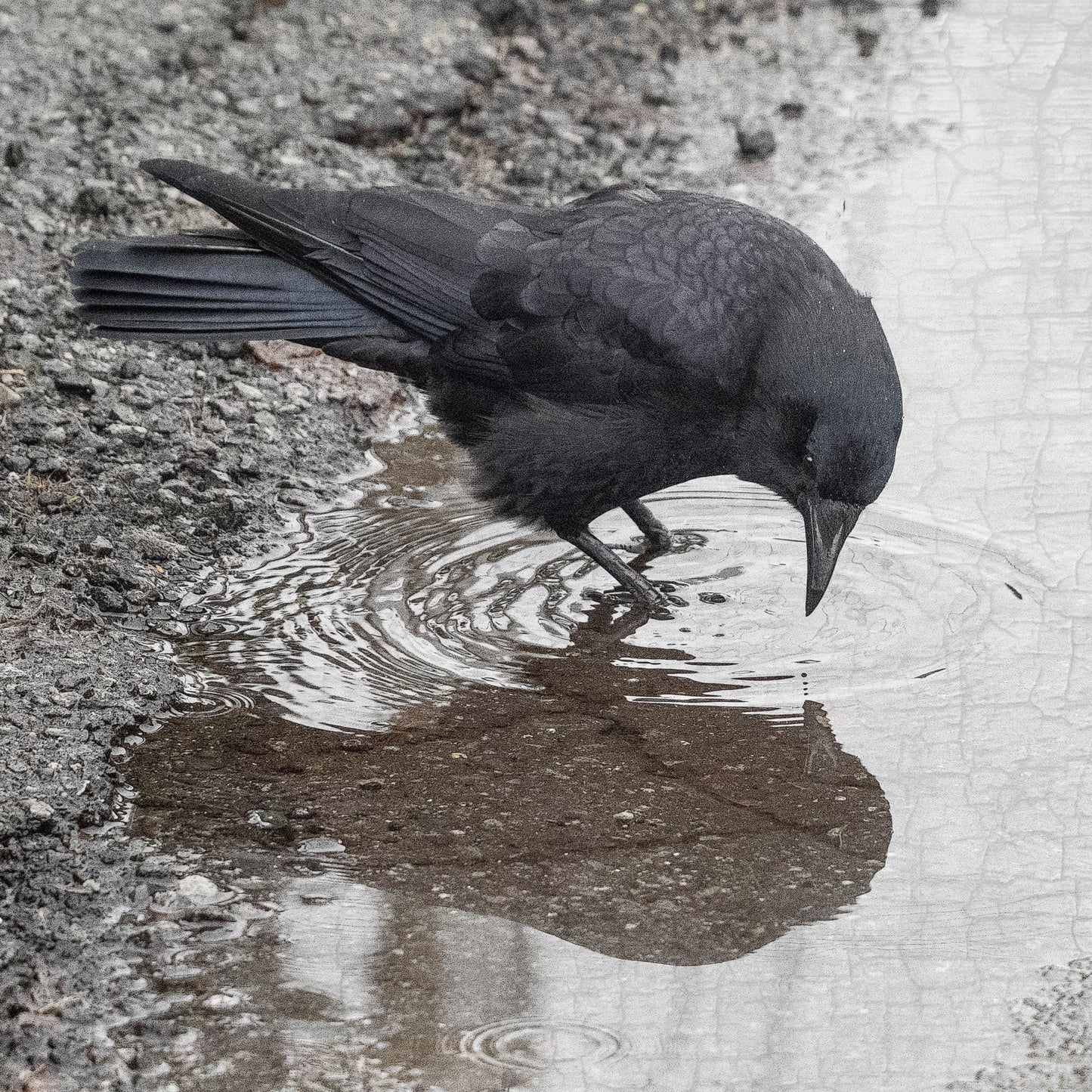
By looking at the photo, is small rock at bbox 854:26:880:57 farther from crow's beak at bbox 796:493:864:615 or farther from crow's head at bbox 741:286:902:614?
crow's beak at bbox 796:493:864:615

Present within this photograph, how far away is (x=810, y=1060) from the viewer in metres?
2.69

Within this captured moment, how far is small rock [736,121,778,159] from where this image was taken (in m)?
6.75

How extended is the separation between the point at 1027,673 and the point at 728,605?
81 centimetres

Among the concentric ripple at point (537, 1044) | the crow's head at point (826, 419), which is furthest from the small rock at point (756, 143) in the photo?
the concentric ripple at point (537, 1044)

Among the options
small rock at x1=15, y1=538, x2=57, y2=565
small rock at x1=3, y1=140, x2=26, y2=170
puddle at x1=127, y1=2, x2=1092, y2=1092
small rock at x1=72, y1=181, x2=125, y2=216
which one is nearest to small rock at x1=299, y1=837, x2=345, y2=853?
puddle at x1=127, y1=2, x2=1092, y2=1092

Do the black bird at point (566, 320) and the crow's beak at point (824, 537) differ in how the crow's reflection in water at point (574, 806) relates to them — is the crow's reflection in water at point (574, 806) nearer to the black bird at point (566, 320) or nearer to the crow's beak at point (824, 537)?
the crow's beak at point (824, 537)

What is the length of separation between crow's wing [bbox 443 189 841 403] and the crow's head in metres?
0.10

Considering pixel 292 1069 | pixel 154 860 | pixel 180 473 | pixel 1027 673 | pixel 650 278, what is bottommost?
pixel 292 1069

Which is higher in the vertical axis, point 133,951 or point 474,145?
point 474,145

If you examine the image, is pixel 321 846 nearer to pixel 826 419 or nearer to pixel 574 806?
pixel 574 806

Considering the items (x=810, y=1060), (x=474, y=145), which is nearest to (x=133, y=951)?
(x=810, y=1060)

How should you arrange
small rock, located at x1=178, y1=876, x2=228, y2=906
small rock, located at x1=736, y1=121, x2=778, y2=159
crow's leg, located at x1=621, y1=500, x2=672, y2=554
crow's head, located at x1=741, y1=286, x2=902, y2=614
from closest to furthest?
small rock, located at x1=178, y1=876, x2=228, y2=906, crow's head, located at x1=741, y1=286, x2=902, y2=614, crow's leg, located at x1=621, y1=500, x2=672, y2=554, small rock, located at x1=736, y1=121, x2=778, y2=159

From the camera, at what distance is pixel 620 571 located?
4.41 metres

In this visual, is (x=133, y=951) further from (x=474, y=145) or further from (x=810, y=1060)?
(x=474, y=145)
